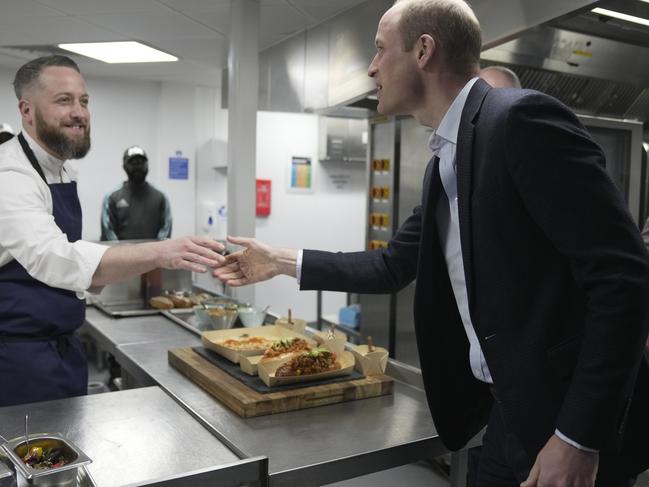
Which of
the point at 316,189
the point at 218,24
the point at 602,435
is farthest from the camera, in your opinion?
the point at 316,189

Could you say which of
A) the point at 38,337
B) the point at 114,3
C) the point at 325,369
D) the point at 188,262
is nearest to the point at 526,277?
the point at 325,369

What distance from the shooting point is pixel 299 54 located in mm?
4430

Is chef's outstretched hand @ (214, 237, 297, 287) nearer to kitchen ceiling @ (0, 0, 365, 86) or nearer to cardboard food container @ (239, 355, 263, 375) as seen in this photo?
cardboard food container @ (239, 355, 263, 375)

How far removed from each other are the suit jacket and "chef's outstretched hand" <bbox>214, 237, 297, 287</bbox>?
84 centimetres

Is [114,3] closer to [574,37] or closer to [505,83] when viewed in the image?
[505,83]

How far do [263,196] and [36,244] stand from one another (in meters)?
5.34

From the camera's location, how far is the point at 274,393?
1.72m

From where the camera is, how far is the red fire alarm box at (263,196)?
707 centimetres

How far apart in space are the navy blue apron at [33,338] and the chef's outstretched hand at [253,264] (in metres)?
0.50

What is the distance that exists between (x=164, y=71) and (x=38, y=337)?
4.80 m

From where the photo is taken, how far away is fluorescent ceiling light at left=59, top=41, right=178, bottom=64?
4.93 meters

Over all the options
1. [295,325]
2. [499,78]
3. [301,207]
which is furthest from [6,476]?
[301,207]

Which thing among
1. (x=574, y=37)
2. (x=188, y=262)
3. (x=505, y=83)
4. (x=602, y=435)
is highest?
(x=574, y=37)

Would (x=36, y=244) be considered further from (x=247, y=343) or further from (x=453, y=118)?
(x=453, y=118)
